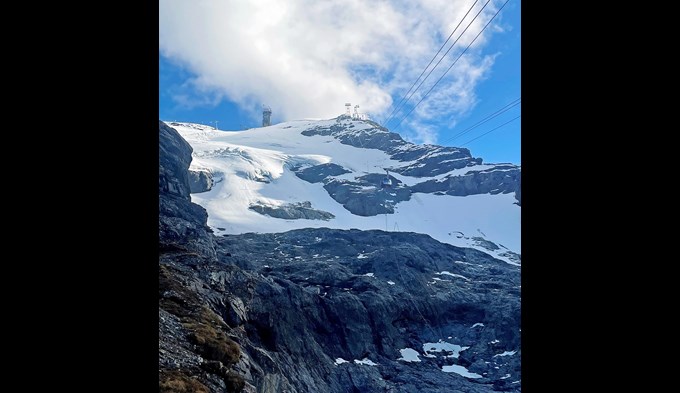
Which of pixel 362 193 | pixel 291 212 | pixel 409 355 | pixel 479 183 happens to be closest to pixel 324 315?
pixel 409 355

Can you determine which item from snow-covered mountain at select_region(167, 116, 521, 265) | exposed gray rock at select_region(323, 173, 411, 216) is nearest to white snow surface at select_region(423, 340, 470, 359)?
snow-covered mountain at select_region(167, 116, 521, 265)

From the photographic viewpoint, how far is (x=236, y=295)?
173 ft

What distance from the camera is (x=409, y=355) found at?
210 ft

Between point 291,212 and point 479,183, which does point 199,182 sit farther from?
point 479,183

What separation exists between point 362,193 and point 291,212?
29223 millimetres

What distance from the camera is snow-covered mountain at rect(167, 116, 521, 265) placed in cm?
13062

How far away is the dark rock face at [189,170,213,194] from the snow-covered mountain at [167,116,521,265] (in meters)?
0.30

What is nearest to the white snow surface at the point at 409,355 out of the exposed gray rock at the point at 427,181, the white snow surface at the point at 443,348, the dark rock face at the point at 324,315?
the dark rock face at the point at 324,315

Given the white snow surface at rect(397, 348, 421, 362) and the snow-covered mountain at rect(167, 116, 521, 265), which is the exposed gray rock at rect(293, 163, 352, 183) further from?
the white snow surface at rect(397, 348, 421, 362)

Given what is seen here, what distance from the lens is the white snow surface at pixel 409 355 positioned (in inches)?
2456

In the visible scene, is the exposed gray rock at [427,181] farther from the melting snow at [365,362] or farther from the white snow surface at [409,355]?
the melting snow at [365,362]
